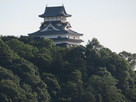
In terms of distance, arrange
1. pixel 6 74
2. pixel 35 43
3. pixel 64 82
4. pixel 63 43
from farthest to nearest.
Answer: pixel 63 43 < pixel 35 43 < pixel 64 82 < pixel 6 74

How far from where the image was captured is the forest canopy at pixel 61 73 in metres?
62.0

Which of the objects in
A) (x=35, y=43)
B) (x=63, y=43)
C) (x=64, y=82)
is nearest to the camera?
(x=64, y=82)

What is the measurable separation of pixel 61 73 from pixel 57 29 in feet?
42.9

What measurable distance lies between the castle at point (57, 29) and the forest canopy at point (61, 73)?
5021 millimetres

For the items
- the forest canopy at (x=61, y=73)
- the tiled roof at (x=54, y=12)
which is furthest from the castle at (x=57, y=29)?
the forest canopy at (x=61, y=73)

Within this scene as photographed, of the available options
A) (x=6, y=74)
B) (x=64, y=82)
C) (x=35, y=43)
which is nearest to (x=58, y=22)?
(x=35, y=43)

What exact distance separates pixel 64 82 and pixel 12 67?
18.4ft

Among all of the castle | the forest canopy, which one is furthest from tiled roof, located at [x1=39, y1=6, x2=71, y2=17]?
the forest canopy

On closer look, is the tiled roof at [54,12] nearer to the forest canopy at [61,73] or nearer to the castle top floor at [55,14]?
the castle top floor at [55,14]

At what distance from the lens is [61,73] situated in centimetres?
6919

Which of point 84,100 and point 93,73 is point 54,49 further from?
point 84,100

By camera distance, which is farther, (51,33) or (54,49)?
(51,33)

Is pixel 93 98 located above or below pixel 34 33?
below

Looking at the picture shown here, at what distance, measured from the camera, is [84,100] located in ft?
212
